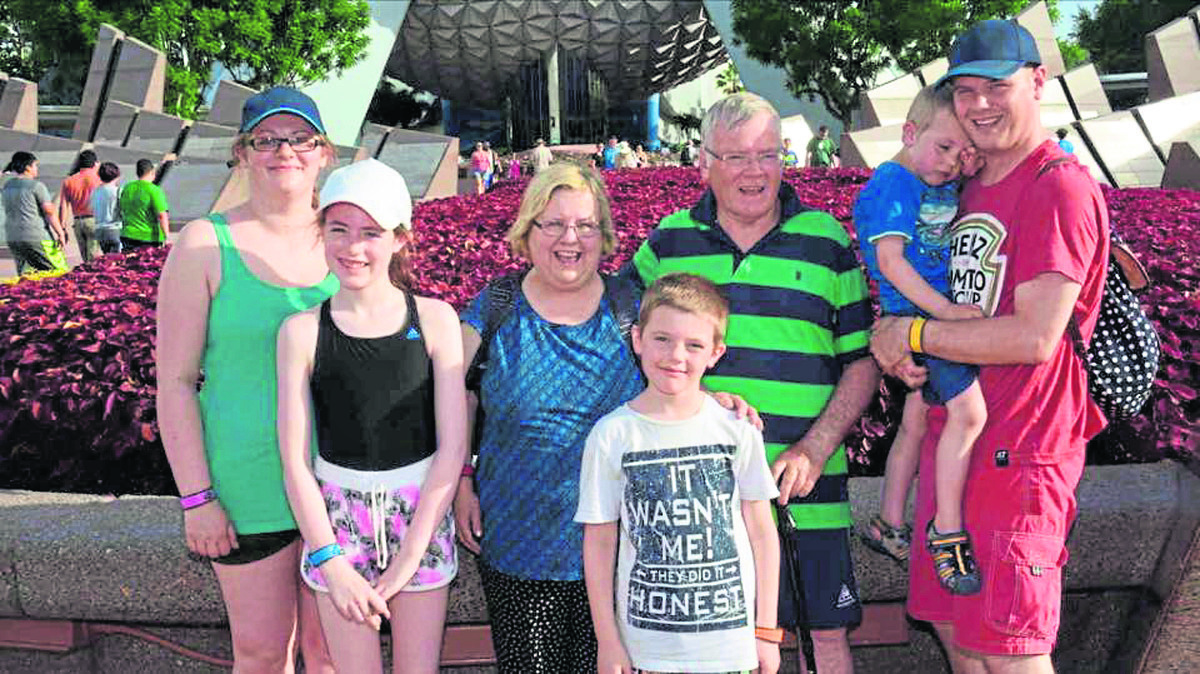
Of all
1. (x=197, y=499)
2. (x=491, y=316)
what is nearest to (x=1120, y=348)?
(x=491, y=316)

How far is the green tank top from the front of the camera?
2.68m

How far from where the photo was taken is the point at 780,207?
2.93m

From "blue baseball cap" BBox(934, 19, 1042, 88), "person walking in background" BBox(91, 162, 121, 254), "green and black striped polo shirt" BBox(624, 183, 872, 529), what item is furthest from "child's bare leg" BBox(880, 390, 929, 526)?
"person walking in background" BBox(91, 162, 121, 254)

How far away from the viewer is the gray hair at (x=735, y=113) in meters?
2.79

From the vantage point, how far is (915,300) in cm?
273

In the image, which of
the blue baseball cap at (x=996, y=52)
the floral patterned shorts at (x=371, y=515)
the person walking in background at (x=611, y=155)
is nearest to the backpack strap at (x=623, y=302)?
the floral patterned shorts at (x=371, y=515)

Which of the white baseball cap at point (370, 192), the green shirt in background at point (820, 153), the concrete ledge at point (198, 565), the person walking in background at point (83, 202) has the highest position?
→ the green shirt in background at point (820, 153)

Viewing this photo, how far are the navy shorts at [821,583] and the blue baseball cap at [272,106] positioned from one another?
5.99ft

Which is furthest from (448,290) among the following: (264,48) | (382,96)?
(382,96)

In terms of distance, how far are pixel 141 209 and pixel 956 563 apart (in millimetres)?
10253

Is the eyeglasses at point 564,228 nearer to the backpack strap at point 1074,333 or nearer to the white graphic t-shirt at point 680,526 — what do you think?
the white graphic t-shirt at point 680,526

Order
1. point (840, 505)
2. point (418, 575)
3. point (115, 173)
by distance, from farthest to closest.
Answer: point (115, 173), point (840, 505), point (418, 575)

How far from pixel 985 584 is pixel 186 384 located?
2168mm

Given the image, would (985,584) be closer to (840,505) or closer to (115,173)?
(840,505)
